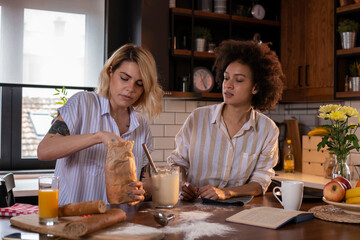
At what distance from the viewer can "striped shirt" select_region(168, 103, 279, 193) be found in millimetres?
2467

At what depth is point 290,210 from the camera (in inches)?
67.5

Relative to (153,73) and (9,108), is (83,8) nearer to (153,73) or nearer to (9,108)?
(9,108)

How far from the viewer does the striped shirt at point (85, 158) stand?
2039 mm

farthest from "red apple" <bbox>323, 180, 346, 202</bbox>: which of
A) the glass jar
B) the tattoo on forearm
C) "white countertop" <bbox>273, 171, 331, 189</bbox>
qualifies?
the glass jar

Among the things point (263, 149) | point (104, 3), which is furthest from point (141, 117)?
point (104, 3)

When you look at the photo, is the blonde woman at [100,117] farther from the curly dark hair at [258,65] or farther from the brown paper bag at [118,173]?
the curly dark hair at [258,65]

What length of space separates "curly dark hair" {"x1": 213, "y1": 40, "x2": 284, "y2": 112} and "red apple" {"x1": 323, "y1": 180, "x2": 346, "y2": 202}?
3.44ft

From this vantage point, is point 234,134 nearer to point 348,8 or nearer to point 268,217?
point 268,217

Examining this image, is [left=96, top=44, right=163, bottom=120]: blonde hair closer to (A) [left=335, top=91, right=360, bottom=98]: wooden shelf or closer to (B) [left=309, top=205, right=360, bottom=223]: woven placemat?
(B) [left=309, top=205, right=360, bottom=223]: woven placemat

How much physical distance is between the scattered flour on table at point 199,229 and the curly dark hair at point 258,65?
4.38 ft

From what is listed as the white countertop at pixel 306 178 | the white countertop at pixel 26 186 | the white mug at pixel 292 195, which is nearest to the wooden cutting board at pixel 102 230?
the white mug at pixel 292 195

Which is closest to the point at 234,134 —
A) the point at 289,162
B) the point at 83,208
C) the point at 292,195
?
the point at 292,195

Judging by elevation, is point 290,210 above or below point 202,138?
below

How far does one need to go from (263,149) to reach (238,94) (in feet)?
1.15
